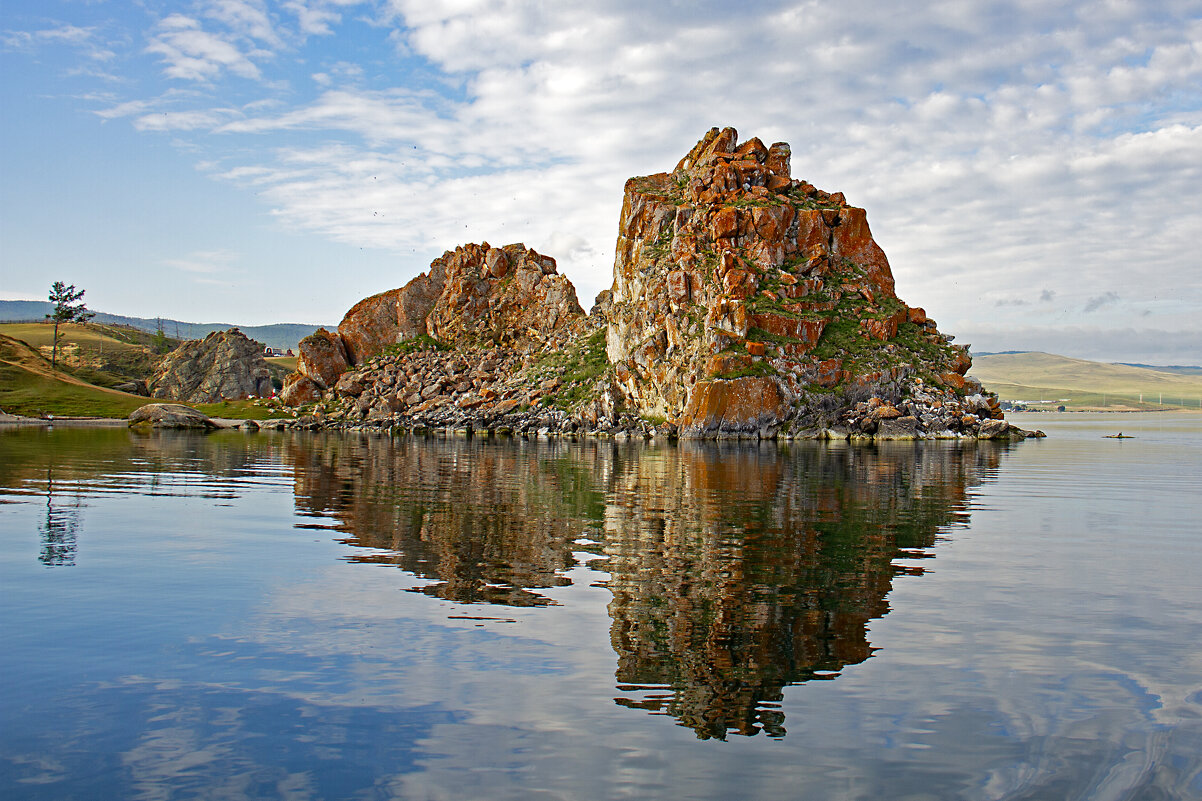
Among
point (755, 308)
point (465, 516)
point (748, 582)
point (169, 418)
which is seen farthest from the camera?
point (169, 418)

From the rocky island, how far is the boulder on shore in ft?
75.4

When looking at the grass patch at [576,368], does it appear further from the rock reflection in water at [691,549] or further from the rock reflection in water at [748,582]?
the rock reflection in water at [748,582]

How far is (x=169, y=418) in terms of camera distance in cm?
14338

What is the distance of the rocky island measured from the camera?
124 metres

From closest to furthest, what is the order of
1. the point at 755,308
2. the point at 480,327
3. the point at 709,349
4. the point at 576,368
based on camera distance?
1. the point at 709,349
2. the point at 755,308
3. the point at 576,368
4. the point at 480,327

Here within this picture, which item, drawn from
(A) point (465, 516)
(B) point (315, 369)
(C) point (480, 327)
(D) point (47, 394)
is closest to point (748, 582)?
(A) point (465, 516)

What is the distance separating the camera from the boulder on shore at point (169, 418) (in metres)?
143

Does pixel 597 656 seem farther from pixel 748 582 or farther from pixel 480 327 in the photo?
pixel 480 327

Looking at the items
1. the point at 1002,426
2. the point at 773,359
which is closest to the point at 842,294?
the point at 773,359

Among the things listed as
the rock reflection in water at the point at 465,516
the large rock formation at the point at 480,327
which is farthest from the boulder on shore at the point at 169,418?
the rock reflection in water at the point at 465,516

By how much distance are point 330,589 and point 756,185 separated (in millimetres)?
149992

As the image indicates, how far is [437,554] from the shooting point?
24.1 metres

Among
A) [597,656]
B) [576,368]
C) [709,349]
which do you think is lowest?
[597,656]

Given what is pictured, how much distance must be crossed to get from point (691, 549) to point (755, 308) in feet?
373
